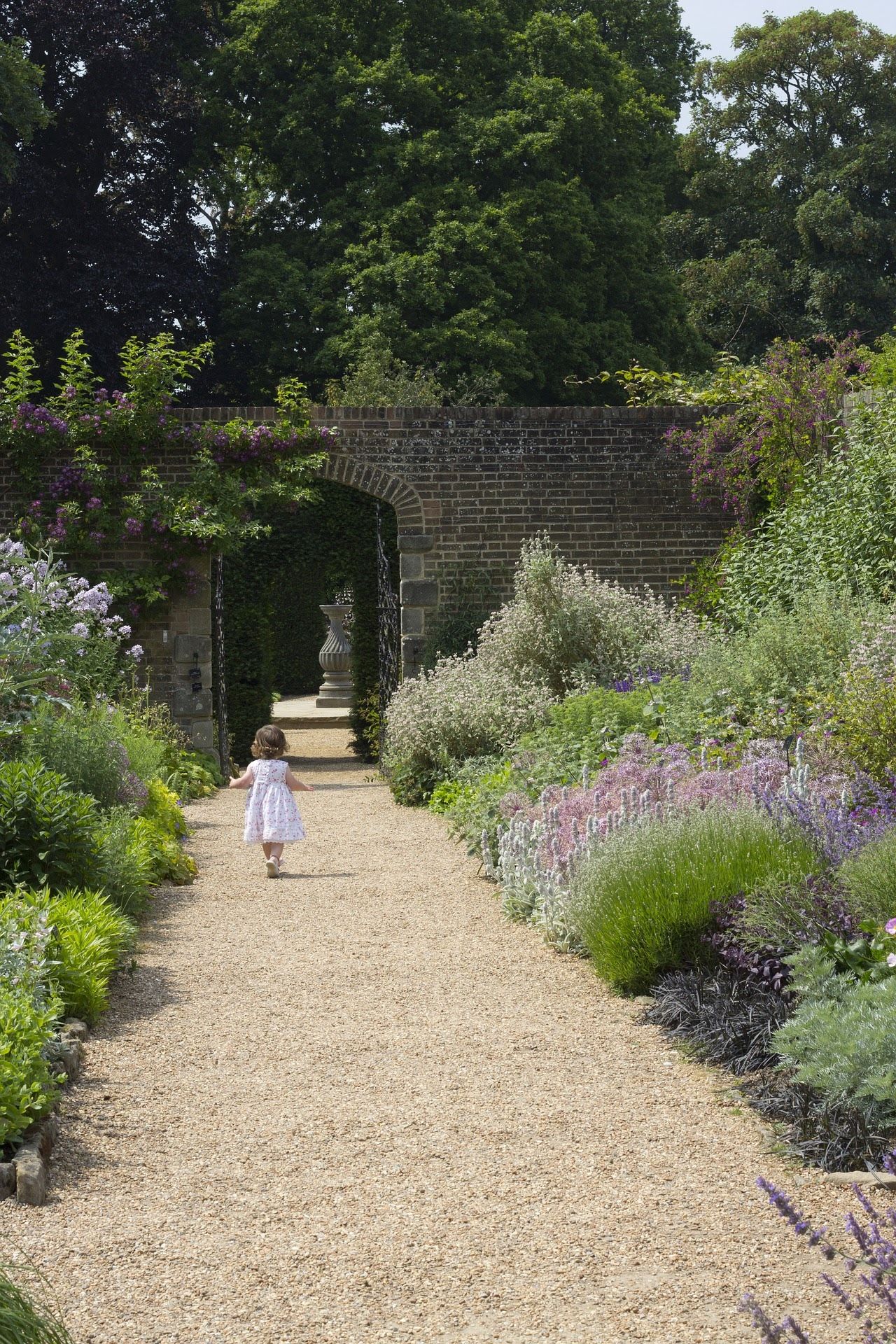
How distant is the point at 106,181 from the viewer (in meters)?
19.6

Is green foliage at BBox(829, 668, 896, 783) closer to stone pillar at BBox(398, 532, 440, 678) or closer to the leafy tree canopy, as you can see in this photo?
stone pillar at BBox(398, 532, 440, 678)

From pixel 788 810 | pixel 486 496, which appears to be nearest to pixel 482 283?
pixel 486 496

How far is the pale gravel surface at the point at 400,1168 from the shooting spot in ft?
9.12

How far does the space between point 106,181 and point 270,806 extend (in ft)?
46.9

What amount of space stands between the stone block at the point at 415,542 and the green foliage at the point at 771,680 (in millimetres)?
3953

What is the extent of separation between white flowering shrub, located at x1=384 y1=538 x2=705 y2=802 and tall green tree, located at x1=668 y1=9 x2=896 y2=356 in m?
13.5

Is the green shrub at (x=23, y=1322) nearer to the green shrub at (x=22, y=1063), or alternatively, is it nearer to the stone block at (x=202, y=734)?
the green shrub at (x=22, y=1063)

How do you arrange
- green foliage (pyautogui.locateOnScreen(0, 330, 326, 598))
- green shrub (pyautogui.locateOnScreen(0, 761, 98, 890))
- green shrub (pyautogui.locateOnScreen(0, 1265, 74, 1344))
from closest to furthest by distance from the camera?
green shrub (pyautogui.locateOnScreen(0, 1265, 74, 1344)) → green shrub (pyautogui.locateOnScreen(0, 761, 98, 890)) → green foliage (pyautogui.locateOnScreen(0, 330, 326, 598))

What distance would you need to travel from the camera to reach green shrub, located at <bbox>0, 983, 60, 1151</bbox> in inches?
135

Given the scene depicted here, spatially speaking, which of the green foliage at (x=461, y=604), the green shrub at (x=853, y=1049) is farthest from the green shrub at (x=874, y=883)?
the green foliage at (x=461, y=604)

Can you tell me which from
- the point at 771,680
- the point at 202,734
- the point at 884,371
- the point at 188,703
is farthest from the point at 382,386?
the point at 771,680

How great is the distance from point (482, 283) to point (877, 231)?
8.03m

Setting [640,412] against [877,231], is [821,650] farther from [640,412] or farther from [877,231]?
[877,231]

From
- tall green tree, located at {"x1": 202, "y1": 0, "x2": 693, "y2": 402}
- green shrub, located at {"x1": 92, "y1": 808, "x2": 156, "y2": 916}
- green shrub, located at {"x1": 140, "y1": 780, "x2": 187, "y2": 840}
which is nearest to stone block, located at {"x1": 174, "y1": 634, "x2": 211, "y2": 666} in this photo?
green shrub, located at {"x1": 140, "y1": 780, "x2": 187, "y2": 840}
